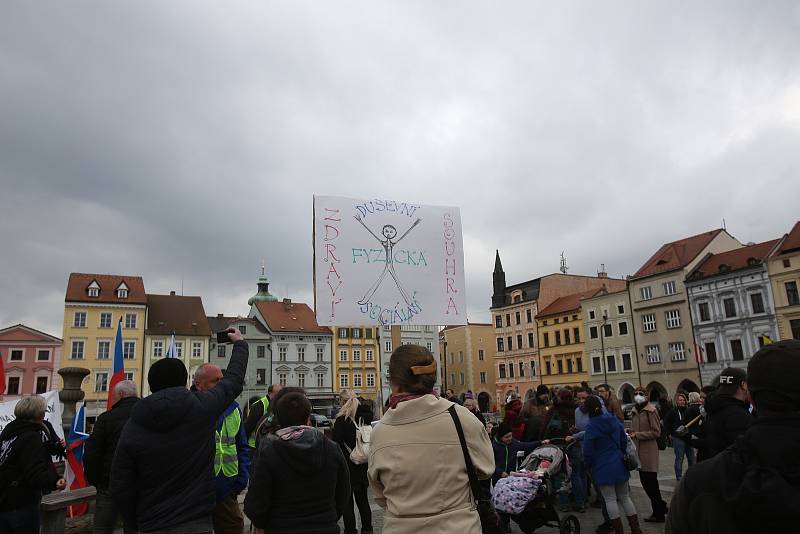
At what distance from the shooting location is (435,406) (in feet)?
9.72

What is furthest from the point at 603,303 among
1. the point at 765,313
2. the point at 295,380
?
the point at 295,380

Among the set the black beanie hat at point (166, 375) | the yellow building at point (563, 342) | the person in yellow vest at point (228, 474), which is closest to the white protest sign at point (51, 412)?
the person in yellow vest at point (228, 474)

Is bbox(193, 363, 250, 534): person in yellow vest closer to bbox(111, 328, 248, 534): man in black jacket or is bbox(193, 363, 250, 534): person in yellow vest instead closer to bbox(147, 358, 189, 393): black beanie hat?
bbox(147, 358, 189, 393): black beanie hat

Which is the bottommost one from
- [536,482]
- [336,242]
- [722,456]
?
[536,482]

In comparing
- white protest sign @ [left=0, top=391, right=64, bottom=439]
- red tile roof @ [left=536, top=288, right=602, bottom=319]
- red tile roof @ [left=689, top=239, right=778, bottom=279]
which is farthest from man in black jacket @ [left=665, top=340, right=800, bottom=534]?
red tile roof @ [left=536, top=288, right=602, bottom=319]

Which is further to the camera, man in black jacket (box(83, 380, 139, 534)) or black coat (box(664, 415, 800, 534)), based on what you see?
man in black jacket (box(83, 380, 139, 534))

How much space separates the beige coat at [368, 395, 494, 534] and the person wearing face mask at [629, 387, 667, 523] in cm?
633

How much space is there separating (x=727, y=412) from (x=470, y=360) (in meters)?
65.8

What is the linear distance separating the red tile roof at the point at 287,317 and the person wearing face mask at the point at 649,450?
173 ft

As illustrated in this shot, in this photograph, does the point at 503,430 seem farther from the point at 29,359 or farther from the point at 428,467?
the point at 29,359

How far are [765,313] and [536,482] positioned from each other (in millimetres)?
41170

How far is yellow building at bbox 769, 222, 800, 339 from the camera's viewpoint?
1508 inches

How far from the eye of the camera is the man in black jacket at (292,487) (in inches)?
150

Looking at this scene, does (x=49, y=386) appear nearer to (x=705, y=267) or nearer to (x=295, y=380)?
(x=295, y=380)
